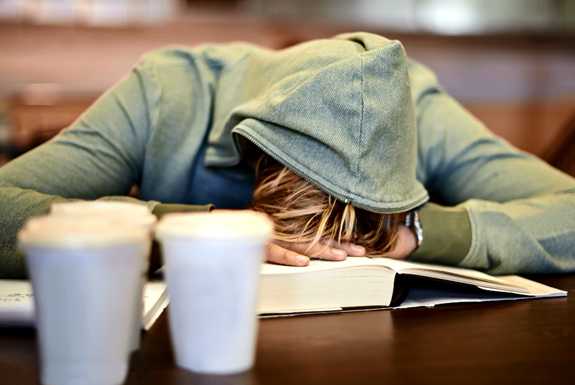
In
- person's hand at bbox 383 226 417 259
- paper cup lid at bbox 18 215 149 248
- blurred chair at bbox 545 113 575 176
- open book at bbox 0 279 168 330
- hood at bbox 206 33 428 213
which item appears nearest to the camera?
paper cup lid at bbox 18 215 149 248

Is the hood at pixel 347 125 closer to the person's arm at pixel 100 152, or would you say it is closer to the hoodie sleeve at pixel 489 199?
the hoodie sleeve at pixel 489 199

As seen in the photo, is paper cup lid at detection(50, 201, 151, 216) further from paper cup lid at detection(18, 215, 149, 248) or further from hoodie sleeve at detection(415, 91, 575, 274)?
hoodie sleeve at detection(415, 91, 575, 274)

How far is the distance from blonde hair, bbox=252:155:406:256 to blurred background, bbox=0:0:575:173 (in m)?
2.42

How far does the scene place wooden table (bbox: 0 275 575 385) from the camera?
519 millimetres

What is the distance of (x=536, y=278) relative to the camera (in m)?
0.92

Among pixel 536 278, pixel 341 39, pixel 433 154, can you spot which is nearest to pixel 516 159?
pixel 433 154

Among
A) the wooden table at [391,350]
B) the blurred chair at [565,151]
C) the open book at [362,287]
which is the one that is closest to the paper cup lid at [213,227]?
the wooden table at [391,350]

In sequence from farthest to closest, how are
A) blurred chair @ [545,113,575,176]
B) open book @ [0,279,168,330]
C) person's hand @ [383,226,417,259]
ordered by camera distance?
blurred chair @ [545,113,575,176] → person's hand @ [383,226,417,259] → open book @ [0,279,168,330]

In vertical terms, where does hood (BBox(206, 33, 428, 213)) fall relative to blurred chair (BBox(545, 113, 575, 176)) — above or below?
above

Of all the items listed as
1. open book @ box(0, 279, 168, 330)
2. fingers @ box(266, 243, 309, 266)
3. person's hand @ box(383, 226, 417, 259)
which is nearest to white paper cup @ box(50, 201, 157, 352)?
open book @ box(0, 279, 168, 330)

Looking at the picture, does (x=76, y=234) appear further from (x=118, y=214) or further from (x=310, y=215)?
(x=310, y=215)

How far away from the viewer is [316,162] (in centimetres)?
75

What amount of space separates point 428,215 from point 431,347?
33cm

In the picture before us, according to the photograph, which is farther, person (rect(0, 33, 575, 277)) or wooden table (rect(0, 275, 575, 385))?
person (rect(0, 33, 575, 277))
